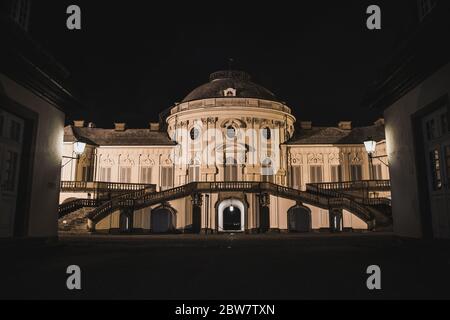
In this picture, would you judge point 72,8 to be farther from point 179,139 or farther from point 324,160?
point 324,160

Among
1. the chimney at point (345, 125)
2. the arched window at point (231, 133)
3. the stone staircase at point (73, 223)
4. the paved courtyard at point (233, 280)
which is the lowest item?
the paved courtyard at point (233, 280)

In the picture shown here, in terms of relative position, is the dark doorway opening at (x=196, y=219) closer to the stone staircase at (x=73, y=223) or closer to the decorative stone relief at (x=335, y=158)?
the stone staircase at (x=73, y=223)

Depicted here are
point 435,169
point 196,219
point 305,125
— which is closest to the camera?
point 435,169

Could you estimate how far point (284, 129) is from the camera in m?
38.7

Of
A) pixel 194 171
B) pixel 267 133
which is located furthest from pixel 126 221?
pixel 267 133

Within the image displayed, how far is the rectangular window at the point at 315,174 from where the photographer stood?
126ft

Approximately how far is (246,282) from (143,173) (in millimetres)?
35512

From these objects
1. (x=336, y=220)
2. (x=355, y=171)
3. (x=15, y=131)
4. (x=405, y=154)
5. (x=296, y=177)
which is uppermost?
(x=355, y=171)

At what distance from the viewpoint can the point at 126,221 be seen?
2981cm

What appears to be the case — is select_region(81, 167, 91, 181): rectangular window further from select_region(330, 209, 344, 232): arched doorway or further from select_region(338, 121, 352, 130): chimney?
select_region(338, 121, 352, 130): chimney

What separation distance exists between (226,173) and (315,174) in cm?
962

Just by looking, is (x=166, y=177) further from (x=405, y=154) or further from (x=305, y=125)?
(x=405, y=154)

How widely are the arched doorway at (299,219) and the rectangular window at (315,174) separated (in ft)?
24.8

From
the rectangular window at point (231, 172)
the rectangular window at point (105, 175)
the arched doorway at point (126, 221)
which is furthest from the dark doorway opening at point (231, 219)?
the rectangular window at point (105, 175)
